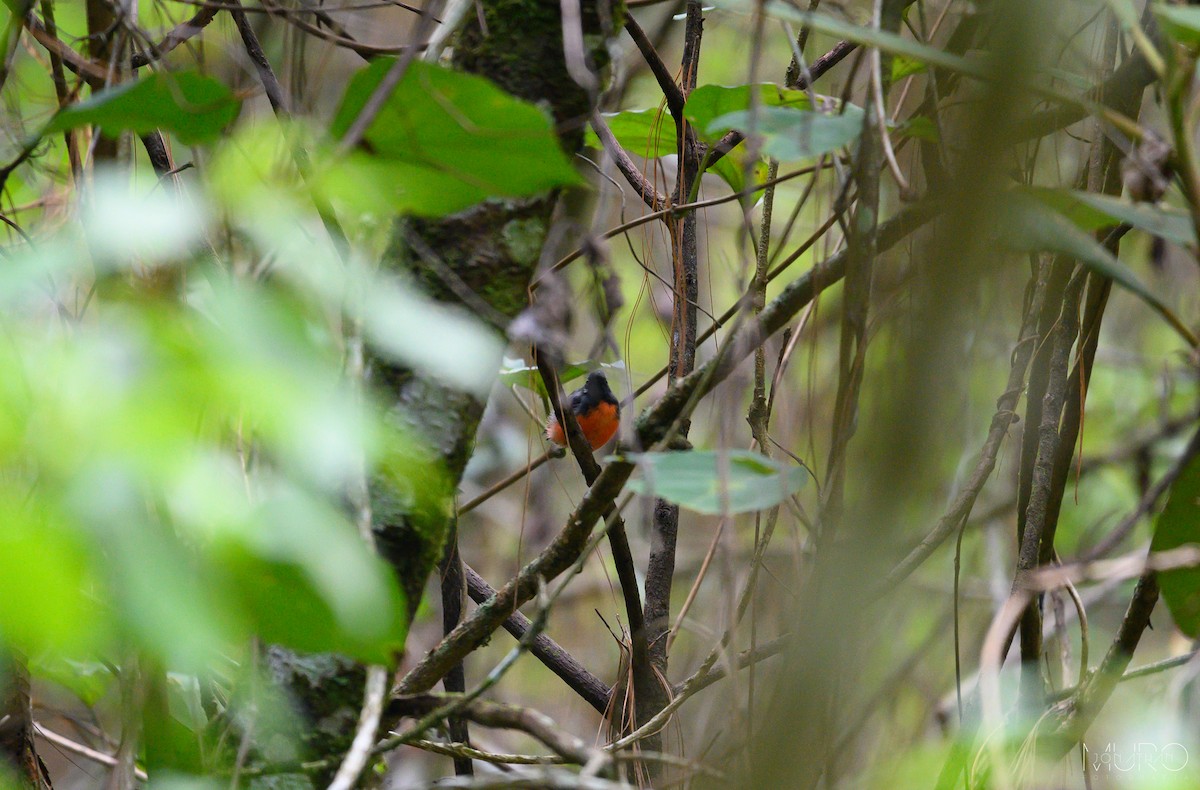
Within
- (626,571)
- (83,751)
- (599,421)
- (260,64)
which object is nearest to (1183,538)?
(626,571)

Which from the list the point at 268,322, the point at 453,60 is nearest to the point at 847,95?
the point at 453,60

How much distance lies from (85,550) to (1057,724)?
151 centimetres

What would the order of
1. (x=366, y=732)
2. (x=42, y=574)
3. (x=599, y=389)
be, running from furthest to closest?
(x=599, y=389) < (x=366, y=732) < (x=42, y=574)

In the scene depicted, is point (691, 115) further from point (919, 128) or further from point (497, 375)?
point (497, 375)

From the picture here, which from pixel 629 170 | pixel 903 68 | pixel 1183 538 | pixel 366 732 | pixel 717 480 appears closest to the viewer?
pixel 366 732

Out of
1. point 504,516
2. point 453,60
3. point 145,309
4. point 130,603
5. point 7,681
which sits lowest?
point 504,516

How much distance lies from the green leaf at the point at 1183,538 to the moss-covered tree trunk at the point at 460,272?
33.5 inches

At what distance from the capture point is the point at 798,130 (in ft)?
3.32

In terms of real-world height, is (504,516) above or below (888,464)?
below

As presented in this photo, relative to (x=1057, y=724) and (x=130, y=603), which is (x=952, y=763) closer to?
(x=1057, y=724)

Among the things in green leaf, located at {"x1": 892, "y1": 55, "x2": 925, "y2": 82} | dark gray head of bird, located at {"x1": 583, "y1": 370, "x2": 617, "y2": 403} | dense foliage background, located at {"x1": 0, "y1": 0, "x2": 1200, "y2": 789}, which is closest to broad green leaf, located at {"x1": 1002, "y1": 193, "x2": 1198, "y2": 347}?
dense foliage background, located at {"x1": 0, "y1": 0, "x2": 1200, "y2": 789}

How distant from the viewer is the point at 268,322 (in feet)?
1.54

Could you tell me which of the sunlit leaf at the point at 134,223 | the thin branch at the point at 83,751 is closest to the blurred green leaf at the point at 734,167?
the sunlit leaf at the point at 134,223

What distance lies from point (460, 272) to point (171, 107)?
0.46 m
